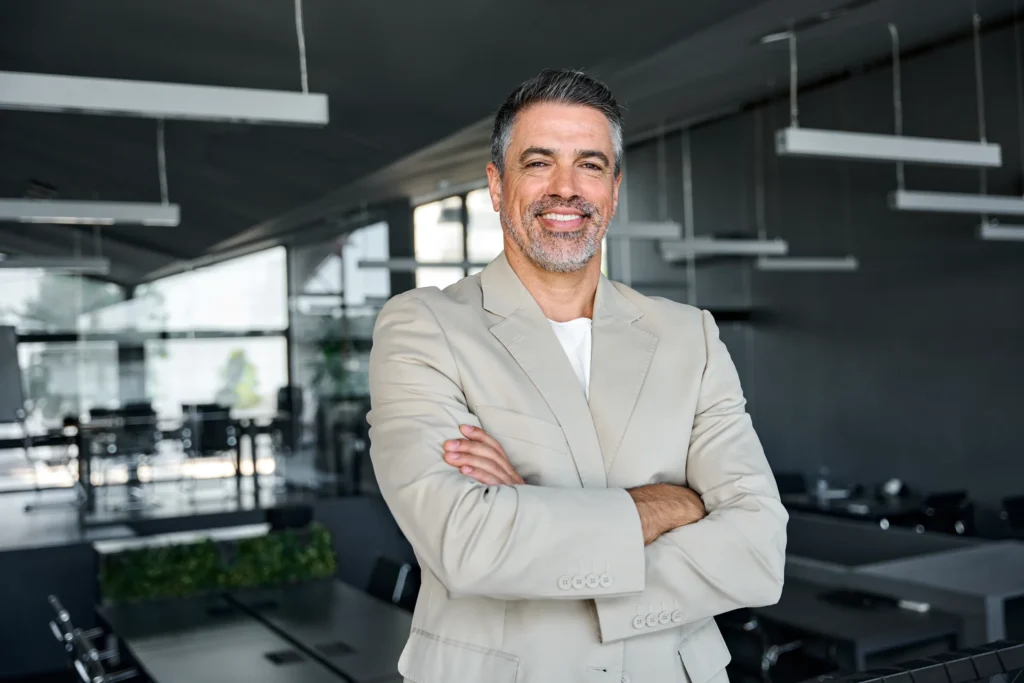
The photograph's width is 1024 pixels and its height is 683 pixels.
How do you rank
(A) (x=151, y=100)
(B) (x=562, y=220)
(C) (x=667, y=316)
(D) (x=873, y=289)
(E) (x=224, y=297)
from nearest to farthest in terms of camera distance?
(B) (x=562, y=220)
(C) (x=667, y=316)
(A) (x=151, y=100)
(E) (x=224, y=297)
(D) (x=873, y=289)

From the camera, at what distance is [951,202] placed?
6172mm

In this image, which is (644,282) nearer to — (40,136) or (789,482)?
(789,482)

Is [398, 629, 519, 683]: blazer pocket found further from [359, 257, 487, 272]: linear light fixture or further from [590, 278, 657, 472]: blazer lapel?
[359, 257, 487, 272]: linear light fixture

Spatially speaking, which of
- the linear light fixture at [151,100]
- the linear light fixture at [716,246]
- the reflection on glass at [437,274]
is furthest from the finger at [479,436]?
the reflection on glass at [437,274]

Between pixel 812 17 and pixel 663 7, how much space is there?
4.31 feet

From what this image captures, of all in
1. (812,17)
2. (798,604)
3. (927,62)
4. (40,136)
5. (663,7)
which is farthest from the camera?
(927,62)

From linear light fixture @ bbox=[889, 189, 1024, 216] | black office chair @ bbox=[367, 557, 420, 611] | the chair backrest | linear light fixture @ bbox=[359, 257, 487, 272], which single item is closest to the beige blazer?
black office chair @ bbox=[367, 557, 420, 611]

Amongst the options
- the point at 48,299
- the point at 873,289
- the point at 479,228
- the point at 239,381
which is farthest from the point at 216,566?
the point at 873,289

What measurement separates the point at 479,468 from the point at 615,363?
273mm

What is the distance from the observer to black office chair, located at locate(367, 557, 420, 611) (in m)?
5.65

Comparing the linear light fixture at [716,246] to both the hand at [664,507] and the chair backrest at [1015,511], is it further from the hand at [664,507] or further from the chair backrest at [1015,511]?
the hand at [664,507]

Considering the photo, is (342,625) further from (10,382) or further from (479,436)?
(10,382)

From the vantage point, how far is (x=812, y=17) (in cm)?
616

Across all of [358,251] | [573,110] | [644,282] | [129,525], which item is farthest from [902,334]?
[573,110]
